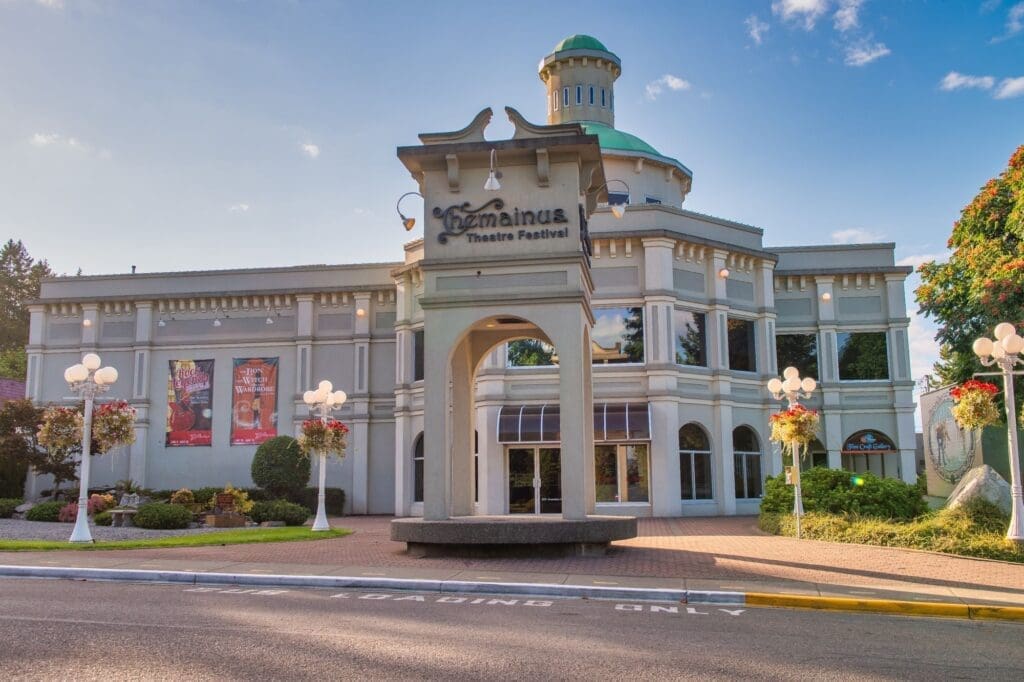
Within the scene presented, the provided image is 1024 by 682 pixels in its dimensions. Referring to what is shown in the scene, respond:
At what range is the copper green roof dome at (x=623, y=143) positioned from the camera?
37.2m

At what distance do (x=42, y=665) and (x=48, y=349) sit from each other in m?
37.8

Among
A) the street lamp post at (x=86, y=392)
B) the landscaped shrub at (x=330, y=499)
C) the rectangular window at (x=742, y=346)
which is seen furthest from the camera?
the landscaped shrub at (x=330, y=499)

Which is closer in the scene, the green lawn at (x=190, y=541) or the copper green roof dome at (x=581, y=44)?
the green lawn at (x=190, y=541)

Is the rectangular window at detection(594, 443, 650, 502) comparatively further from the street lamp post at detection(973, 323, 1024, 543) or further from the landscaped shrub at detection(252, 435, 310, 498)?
the street lamp post at detection(973, 323, 1024, 543)

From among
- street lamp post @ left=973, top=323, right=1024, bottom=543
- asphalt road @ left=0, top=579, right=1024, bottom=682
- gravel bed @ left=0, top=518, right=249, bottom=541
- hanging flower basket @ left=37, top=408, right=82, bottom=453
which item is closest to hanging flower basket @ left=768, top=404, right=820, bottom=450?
street lamp post @ left=973, top=323, right=1024, bottom=543

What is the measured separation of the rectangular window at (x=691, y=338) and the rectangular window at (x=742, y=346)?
1370mm

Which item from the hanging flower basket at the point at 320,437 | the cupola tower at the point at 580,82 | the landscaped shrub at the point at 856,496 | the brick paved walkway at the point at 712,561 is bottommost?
the brick paved walkway at the point at 712,561

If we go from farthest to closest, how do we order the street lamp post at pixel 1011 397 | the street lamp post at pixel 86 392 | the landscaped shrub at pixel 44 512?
the landscaped shrub at pixel 44 512 → the street lamp post at pixel 86 392 → the street lamp post at pixel 1011 397

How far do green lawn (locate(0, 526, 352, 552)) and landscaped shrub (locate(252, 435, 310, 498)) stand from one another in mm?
11660

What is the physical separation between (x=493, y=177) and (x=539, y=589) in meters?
7.51

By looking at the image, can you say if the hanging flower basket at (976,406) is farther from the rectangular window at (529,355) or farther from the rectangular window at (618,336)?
the rectangular window at (529,355)

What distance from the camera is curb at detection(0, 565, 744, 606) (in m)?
11.7

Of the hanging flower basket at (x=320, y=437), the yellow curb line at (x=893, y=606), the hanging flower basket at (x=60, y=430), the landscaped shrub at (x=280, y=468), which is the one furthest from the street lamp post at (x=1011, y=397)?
the landscaped shrub at (x=280, y=468)

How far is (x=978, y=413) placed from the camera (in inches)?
703
